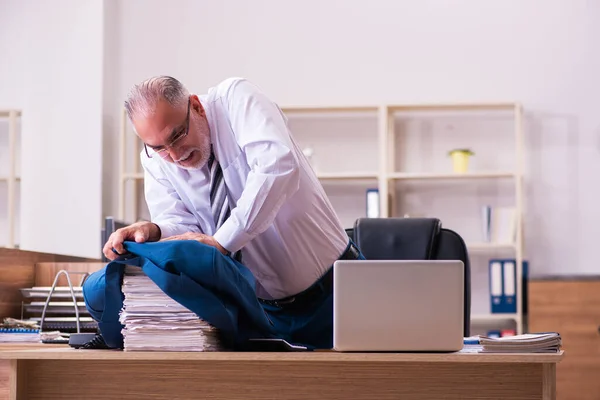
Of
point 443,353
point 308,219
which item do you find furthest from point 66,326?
point 443,353

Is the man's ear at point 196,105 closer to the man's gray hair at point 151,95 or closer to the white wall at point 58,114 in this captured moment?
the man's gray hair at point 151,95

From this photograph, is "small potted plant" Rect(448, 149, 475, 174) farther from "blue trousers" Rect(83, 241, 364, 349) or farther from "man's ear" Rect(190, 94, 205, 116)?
"blue trousers" Rect(83, 241, 364, 349)

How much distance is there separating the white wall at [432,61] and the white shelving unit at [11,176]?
912 mm

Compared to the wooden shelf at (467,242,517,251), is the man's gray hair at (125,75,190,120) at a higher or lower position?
higher

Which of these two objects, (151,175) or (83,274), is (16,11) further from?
(151,175)

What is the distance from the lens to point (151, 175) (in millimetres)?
2068

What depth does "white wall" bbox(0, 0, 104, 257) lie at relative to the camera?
4.63 m

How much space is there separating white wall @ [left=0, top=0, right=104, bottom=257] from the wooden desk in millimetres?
3112

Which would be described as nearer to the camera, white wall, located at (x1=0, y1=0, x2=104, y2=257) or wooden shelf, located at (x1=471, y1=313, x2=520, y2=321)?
white wall, located at (x1=0, y1=0, x2=104, y2=257)

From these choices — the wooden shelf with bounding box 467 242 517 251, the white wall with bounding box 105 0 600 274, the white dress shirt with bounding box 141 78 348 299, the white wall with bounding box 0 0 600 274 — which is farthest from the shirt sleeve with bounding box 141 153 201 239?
the white wall with bounding box 105 0 600 274

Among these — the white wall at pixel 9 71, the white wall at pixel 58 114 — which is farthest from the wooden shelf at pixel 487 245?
the white wall at pixel 9 71

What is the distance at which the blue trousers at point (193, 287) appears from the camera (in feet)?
4.68

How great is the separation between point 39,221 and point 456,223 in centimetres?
238

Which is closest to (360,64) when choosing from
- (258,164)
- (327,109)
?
(327,109)
